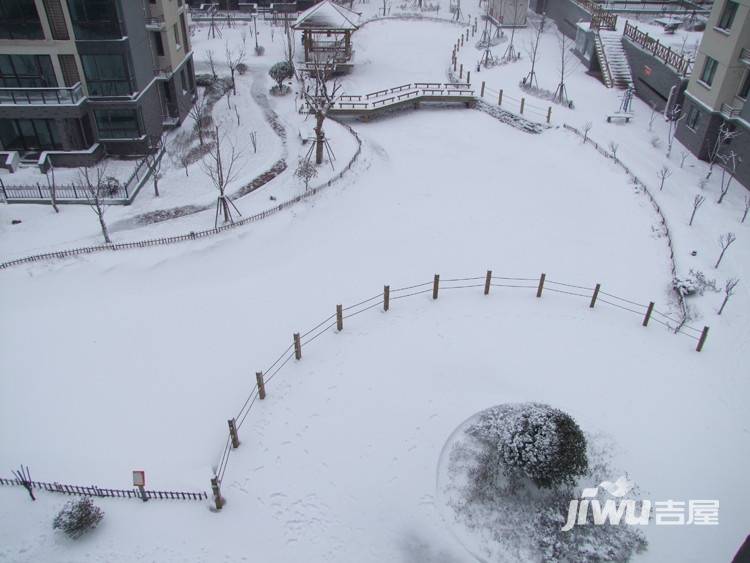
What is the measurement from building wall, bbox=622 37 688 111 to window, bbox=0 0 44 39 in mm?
36167

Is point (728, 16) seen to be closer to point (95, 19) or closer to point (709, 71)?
point (709, 71)

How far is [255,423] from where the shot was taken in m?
16.4

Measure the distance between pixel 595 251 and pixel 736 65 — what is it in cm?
1355

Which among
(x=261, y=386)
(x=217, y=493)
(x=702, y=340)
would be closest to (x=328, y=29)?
(x=261, y=386)

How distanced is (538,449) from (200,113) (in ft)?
103

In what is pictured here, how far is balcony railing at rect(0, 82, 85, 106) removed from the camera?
29.1 m

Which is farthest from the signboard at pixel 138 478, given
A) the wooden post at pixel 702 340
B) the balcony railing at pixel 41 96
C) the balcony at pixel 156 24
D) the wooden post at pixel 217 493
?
the balcony at pixel 156 24

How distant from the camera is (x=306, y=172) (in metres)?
27.6

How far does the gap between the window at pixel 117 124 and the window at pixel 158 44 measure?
19.0 feet

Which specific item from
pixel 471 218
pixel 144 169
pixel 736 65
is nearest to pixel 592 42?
pixel 736 65

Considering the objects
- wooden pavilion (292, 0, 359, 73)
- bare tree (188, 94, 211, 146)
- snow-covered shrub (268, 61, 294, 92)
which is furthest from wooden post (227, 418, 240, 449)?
wooden pavilion (292, 0, 359, 73)

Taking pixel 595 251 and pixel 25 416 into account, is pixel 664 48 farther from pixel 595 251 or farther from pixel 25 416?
pixel 25 416

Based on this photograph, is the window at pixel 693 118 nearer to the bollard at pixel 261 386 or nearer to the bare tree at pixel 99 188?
the bollard at pixel 261 386

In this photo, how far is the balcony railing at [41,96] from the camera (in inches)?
1147
